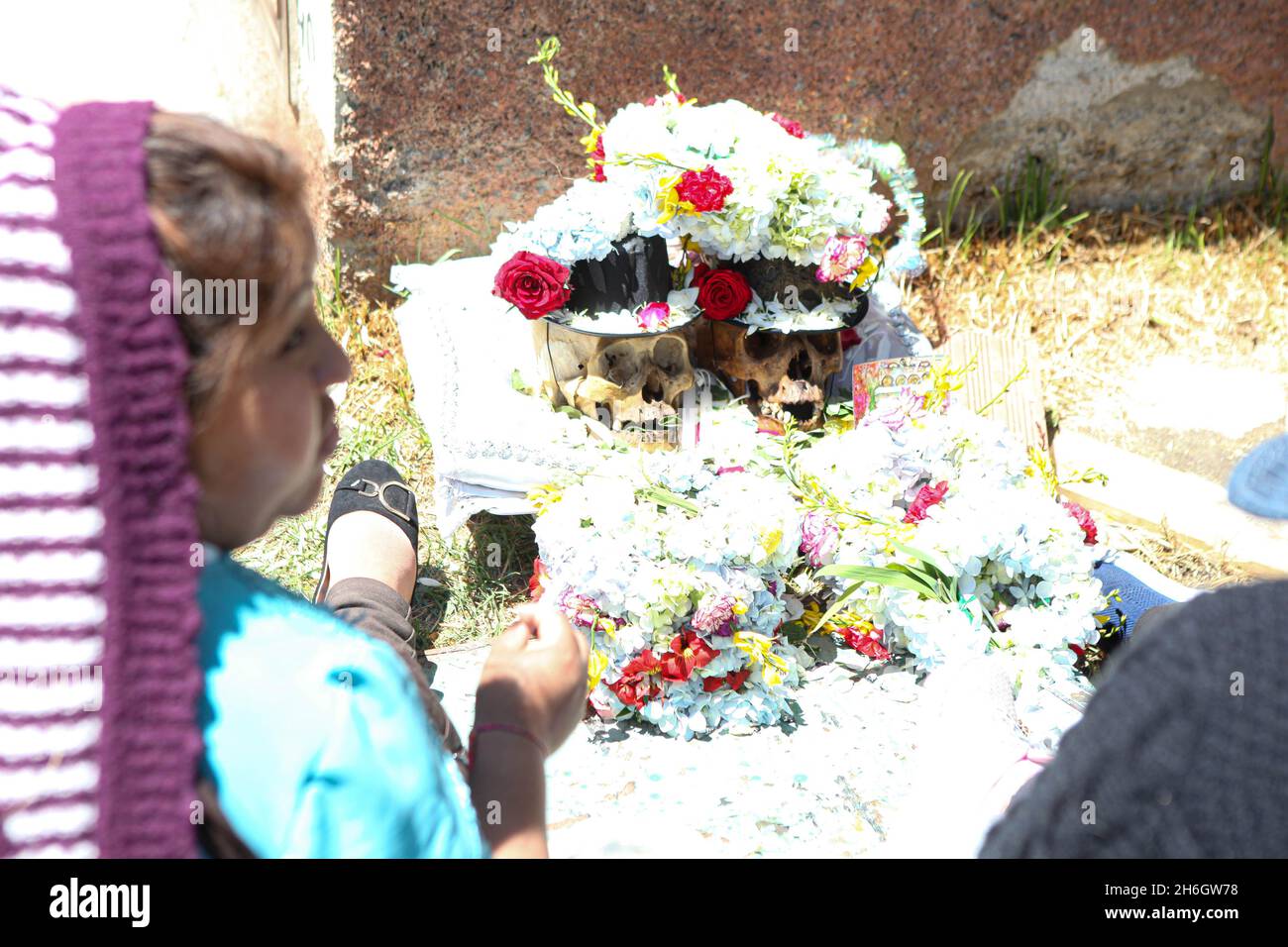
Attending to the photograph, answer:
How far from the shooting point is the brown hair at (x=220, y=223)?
764 mm

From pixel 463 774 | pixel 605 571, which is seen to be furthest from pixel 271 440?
pixel 605 571

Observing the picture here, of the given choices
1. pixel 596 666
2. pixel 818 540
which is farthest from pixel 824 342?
pixel 596 666

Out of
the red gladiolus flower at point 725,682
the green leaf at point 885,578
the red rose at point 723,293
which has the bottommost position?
the red gladiolus flower at point 725,682

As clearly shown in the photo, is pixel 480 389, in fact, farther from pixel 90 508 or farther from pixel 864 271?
pixel 90 508

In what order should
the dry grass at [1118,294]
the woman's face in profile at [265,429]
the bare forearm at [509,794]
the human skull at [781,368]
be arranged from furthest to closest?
the dry grass at [1118,294] < the human skull at [781,368] < the bare forearm at [509,794] < the woman's face in profile at [265,429]

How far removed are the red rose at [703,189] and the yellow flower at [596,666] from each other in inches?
39.9

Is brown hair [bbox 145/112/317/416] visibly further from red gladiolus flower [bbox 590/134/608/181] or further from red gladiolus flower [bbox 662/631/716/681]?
red gladiolus flower [bbox 590/134/608/181]

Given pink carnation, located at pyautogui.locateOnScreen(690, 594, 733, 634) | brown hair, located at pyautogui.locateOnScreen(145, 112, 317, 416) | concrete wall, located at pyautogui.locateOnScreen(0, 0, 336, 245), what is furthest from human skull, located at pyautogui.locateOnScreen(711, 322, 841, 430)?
brown hair, located at pyautogui.locateOnScreen(145, 112, 317, 416)

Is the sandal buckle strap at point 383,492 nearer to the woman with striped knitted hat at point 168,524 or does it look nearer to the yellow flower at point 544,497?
the yellow flower at point 544,497

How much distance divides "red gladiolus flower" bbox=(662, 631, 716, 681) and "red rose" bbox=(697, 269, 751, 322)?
83 centimetres

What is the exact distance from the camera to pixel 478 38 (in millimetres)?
2934

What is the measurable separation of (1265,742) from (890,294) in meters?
2.25

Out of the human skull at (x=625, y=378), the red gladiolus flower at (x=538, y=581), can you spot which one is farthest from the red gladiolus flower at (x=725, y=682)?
the human skull at (x=625, y=378)
